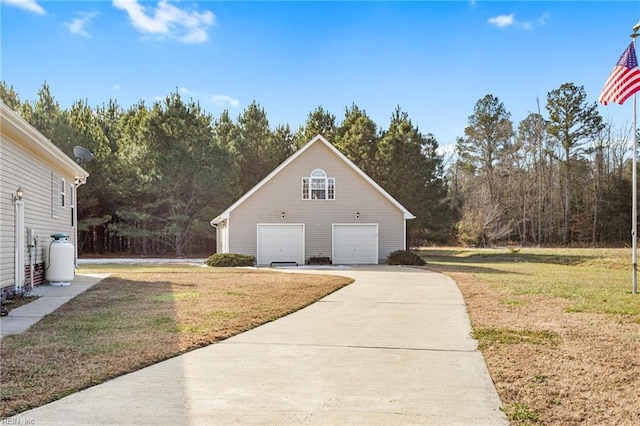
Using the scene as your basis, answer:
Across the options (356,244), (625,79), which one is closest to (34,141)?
(625,79)

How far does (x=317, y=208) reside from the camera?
2597cm

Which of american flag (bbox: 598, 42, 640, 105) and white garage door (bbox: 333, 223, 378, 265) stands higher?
american flag (bbox: 598, 42, 640, 105)

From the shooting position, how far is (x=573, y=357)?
20.0 ft

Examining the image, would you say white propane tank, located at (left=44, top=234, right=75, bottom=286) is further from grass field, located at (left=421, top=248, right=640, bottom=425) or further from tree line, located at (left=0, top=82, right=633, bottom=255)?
tree line, located at (left=0, top=82, right=633, bottom=255)

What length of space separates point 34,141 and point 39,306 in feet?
12.2

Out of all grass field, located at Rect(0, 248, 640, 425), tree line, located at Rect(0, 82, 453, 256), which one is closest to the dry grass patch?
grass field, located at Rect(0, 248, 640, 425)

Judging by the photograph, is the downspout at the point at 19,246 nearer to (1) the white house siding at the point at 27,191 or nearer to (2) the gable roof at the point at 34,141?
(1) the white house siding at the point at 27,191

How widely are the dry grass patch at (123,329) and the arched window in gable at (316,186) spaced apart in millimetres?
12062

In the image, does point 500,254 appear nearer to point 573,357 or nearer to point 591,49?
point 591,49

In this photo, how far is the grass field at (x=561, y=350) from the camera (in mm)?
4340

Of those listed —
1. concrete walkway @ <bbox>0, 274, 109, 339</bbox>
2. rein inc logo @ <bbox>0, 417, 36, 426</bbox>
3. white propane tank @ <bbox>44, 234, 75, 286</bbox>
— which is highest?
white propane tank @ <bbox>44, 234, 75, 286</bbox>

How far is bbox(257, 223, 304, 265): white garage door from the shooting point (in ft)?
84.3

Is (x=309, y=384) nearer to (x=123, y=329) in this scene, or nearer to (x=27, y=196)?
(x=123, y=329)

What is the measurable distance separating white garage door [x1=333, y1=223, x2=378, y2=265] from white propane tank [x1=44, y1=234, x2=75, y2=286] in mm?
14085
